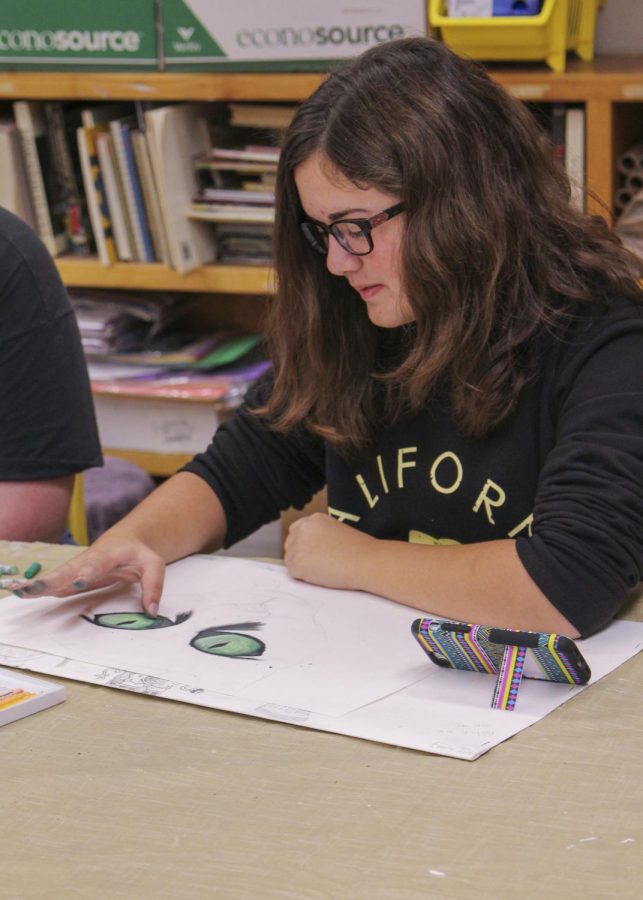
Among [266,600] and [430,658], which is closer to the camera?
[430,658]

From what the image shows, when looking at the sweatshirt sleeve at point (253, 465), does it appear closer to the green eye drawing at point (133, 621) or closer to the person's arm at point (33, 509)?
the person's arm at point (33, 509)

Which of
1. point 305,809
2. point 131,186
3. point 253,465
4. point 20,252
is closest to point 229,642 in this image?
point 305,809

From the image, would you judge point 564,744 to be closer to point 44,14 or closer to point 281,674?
point 281,674

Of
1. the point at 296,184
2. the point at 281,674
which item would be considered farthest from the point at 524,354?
the point at 281,674

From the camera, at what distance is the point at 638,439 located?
117 centimetres

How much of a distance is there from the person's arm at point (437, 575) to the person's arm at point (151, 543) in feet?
0.49

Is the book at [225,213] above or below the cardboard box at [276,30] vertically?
below

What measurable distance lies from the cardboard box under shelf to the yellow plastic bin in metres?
0.86

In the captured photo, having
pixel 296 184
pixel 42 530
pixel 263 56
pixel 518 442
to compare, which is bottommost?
pixel 42 530

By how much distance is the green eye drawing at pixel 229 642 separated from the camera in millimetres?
1104

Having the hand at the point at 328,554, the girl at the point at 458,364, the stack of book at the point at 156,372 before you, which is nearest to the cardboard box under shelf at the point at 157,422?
the stack of book at the point at 156,372

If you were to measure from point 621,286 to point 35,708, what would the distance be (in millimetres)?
716

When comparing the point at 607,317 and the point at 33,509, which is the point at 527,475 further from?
the point at 33,509

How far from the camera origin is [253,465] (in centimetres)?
153
